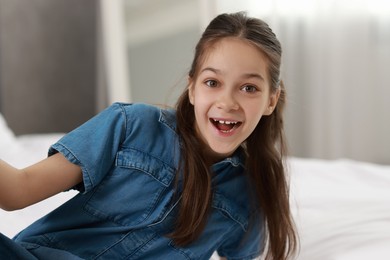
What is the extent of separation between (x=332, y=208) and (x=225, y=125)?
578mm

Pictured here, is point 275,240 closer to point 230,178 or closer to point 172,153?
point 230,178

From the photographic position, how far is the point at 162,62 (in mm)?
3348

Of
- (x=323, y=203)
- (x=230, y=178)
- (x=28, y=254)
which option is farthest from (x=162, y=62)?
(x=28, y=254)

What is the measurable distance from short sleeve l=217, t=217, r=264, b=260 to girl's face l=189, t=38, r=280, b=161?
0.73 ft

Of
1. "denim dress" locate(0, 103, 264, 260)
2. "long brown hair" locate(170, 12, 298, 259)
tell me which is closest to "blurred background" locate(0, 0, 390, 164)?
"long brown hair" locate(170, 12, 298, 259)

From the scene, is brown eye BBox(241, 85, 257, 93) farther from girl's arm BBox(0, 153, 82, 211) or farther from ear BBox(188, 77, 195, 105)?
girl's arm BBox(0, 153, 82, 211)

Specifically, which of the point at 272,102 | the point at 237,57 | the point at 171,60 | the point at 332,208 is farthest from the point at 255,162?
the point at 171,60

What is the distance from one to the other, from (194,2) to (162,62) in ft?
1.35

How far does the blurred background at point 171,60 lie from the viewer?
2.68 m

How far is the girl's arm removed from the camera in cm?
87

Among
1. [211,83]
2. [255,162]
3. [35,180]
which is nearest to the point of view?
[35,180]

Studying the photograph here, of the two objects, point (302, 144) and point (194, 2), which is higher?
point (194, 2)

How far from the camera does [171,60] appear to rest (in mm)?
3318

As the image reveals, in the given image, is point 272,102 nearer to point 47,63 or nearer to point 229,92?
point 229,92
